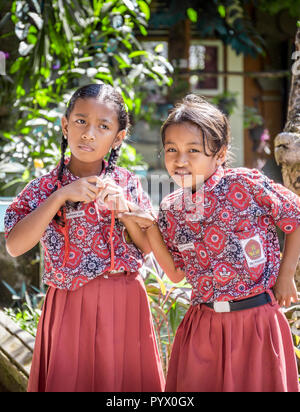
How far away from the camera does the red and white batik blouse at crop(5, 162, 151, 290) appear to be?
5.76ft

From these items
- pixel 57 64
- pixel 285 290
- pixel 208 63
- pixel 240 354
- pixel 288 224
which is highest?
pixel 208 63

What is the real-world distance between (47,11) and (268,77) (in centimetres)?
427

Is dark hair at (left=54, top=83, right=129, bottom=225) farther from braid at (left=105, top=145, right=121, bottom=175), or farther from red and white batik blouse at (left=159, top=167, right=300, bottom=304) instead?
red and white batik blouse at (left=159, top=167, right=300, bottom=304)

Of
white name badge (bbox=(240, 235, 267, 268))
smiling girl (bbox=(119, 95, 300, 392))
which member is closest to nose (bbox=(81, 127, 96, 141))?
smiling girl (bbox=(119, 95, 300, 392))

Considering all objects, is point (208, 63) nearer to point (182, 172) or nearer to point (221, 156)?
point (221, 156)

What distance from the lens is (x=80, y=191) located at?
1.63 metres

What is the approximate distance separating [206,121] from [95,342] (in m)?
0.81

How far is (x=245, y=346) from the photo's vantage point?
1669mm

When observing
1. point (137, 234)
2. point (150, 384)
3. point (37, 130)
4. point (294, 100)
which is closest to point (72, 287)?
point (137, 234)

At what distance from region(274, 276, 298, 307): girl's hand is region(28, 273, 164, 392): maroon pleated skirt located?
1.52 ft

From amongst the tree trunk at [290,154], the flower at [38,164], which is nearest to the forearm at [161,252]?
the tree trunk at [290,154]

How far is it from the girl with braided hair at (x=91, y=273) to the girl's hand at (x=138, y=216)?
0.03 metres

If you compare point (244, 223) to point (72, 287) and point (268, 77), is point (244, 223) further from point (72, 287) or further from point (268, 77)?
point (268, 77)

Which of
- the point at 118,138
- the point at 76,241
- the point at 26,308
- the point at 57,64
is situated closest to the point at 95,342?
the point at 76,241
